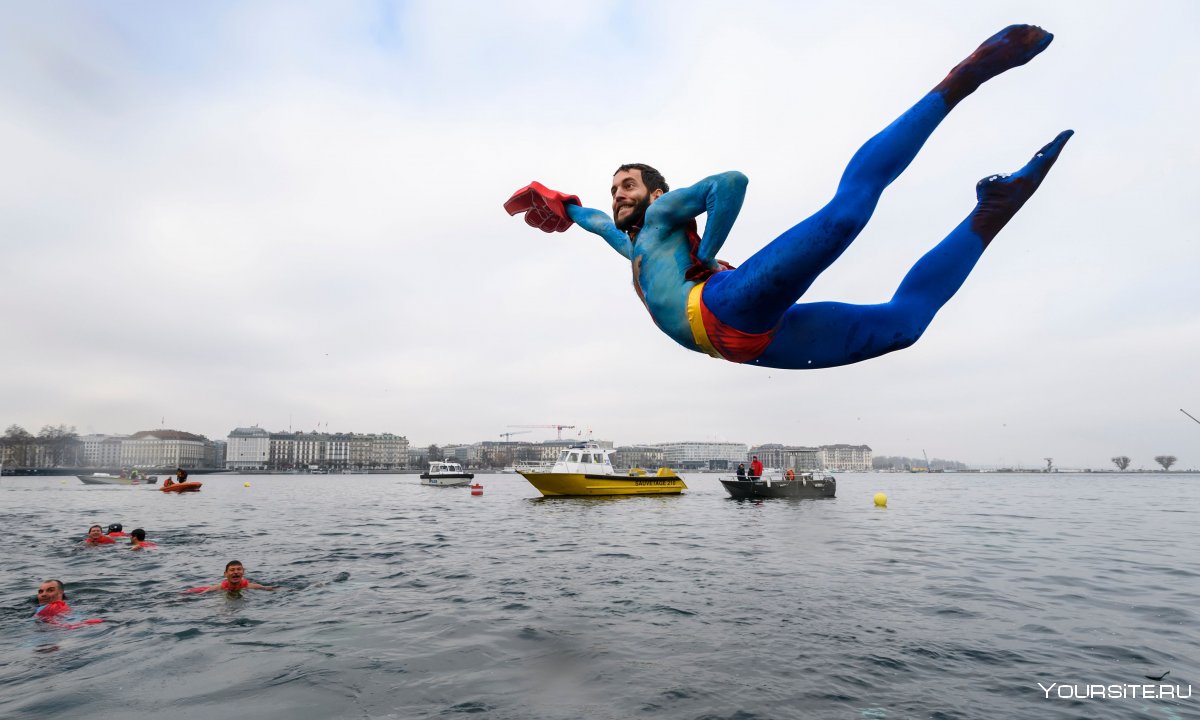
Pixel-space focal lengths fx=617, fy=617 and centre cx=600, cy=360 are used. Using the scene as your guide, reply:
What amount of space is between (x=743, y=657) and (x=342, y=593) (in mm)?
6483

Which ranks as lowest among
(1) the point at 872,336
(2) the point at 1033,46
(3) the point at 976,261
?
(1) the point at 872,336

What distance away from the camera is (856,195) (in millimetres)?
2547

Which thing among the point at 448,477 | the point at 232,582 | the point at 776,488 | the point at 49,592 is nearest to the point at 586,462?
the point at 776,488

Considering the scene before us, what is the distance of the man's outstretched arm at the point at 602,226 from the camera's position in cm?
375

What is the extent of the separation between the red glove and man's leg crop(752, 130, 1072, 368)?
184 centimetres

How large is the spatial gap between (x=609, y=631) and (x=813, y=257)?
5.92 metres

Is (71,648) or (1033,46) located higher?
(1033,46)

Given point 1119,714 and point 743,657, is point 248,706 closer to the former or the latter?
point 743,657

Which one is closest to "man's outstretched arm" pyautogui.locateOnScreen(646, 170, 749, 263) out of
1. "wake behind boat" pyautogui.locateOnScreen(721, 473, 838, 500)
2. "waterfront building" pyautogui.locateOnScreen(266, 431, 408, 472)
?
"wake behind boat" pyautogui.locateOnScreen(721, 473, 838, 500)

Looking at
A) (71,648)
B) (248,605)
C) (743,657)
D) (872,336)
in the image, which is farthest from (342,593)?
(872,336)

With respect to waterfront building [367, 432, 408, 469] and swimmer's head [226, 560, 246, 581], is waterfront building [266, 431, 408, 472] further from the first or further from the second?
swimmer's head [226, 560, 246, 581]

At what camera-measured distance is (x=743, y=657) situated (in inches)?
241

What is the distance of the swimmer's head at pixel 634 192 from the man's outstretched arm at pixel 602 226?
0.52 ft

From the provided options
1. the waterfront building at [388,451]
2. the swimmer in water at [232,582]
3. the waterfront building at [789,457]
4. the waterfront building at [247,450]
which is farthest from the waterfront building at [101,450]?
the swimmer in water at [232,582]
